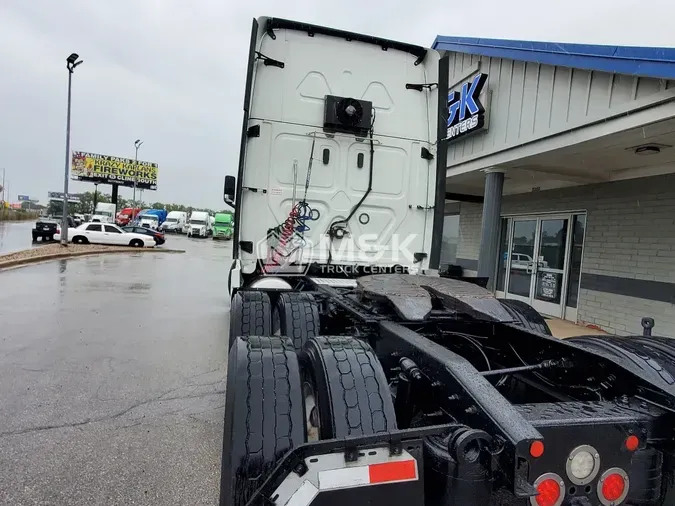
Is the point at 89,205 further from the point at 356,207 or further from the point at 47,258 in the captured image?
the point at 356,207

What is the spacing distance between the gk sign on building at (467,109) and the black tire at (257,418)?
25.5ft

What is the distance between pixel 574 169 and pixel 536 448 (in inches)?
301

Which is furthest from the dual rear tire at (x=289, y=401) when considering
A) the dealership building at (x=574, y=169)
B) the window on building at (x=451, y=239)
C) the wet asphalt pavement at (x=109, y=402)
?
the window on building at (x=451, y=239)

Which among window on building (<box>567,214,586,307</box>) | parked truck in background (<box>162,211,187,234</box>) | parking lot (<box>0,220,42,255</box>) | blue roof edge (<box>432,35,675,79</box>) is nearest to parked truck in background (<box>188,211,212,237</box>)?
parked truck in background (<box>162,211,187,234</box>)

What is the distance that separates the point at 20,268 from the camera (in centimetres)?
1316

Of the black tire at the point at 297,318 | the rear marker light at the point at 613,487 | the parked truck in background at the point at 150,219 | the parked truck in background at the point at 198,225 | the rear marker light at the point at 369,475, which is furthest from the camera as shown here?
the parked truck in background at the point at 150,219

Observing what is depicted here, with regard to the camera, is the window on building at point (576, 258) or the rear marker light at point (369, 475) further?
the window on building at point (576, 258)

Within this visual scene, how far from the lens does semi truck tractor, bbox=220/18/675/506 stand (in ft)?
4.48

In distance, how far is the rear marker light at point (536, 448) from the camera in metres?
1.34

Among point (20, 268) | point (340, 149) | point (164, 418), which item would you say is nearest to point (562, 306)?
point (340, 149)

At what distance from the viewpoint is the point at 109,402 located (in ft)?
12.4

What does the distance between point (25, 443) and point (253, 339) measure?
Answer: 2.12 metres

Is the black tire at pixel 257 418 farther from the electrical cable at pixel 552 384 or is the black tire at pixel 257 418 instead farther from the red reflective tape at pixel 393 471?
the electrical cable at pixel 552 384

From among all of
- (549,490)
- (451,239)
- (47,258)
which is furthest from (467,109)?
(47,258)
